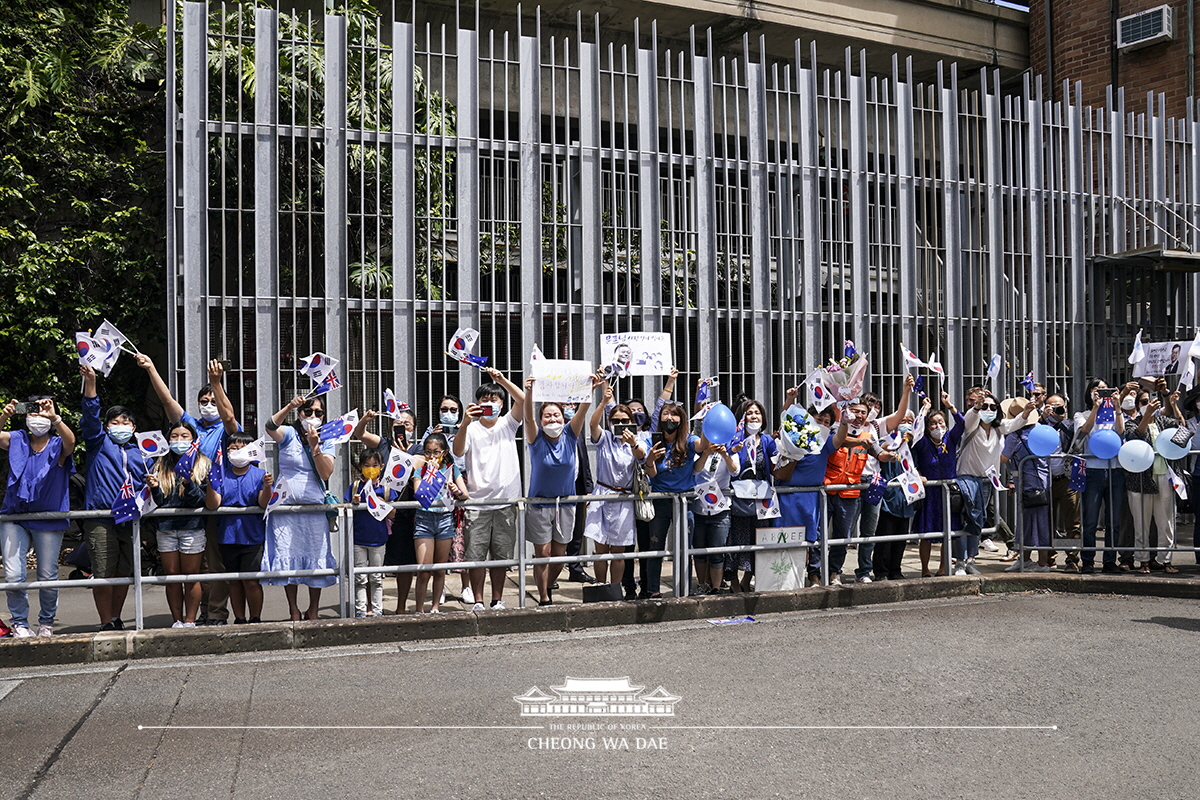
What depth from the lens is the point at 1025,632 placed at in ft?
28.1

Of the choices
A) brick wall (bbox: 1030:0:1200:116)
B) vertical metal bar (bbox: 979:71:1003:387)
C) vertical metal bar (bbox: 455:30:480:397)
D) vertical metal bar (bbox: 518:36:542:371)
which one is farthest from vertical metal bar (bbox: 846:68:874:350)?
brick wall (bbox: 1030:0:1200:116)

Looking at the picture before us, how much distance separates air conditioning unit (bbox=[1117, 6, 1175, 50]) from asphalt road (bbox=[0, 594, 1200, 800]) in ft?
43.0

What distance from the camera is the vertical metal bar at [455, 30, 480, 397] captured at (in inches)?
468

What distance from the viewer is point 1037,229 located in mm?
14992

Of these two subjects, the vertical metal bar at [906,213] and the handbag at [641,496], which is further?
the vertical metal bar at [906,213]

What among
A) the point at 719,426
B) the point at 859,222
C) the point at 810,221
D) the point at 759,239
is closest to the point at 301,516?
the point at 719,426

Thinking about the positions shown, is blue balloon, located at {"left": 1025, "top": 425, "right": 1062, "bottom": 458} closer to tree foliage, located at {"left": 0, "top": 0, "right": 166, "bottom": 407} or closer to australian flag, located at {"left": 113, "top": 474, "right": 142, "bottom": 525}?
australian flag, located at {"left": 113, "top": 474, "right": 142, "bottom": 525}

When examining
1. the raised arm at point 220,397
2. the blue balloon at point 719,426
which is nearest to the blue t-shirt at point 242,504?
the raised arm at point 220,397

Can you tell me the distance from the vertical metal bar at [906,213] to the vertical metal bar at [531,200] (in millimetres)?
4767

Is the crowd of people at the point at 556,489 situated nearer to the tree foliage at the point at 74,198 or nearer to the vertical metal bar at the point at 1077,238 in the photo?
the vertical metal bar at the point at 1077,238

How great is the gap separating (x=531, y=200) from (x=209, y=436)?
484 centimetres

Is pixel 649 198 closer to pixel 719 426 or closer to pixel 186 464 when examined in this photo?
pixel 719 426

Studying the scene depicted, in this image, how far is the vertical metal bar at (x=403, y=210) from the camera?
11656 millimetres

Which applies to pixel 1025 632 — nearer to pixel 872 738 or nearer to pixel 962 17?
pixel 872 738
